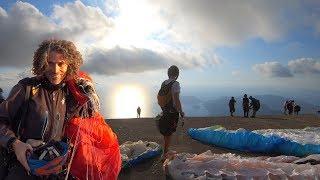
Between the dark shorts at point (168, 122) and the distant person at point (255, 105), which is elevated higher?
the distant person at point (255, 105)

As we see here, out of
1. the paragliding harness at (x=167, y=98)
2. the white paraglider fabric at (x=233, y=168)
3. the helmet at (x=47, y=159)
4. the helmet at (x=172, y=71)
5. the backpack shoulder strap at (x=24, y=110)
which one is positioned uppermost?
the helmet at (x=172, y=71)

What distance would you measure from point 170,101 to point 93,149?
233 inches

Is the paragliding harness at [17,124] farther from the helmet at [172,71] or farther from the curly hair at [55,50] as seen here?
the helmet at [172,71]

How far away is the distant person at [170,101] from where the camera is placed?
967 centimetres

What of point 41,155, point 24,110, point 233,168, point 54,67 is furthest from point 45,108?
point 233,168

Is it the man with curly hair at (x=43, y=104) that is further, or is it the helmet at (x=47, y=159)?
the man with curly hair at (x=43, y=104)

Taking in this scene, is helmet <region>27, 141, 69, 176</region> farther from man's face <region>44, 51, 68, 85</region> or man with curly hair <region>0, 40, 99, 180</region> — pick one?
man's face <region>44, 51, 68, 85</region>

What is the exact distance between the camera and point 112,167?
4.18 m

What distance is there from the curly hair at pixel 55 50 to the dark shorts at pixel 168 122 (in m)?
5.98

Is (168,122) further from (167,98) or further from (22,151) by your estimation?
(22,151)

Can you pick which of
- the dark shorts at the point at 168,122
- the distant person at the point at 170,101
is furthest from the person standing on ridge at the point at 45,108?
the dark shorts at the point at 168,122

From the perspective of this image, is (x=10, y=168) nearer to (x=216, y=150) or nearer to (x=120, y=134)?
(x=216, y=150)

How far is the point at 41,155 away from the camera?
11.2 feet

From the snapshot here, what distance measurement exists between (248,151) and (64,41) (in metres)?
9.39
